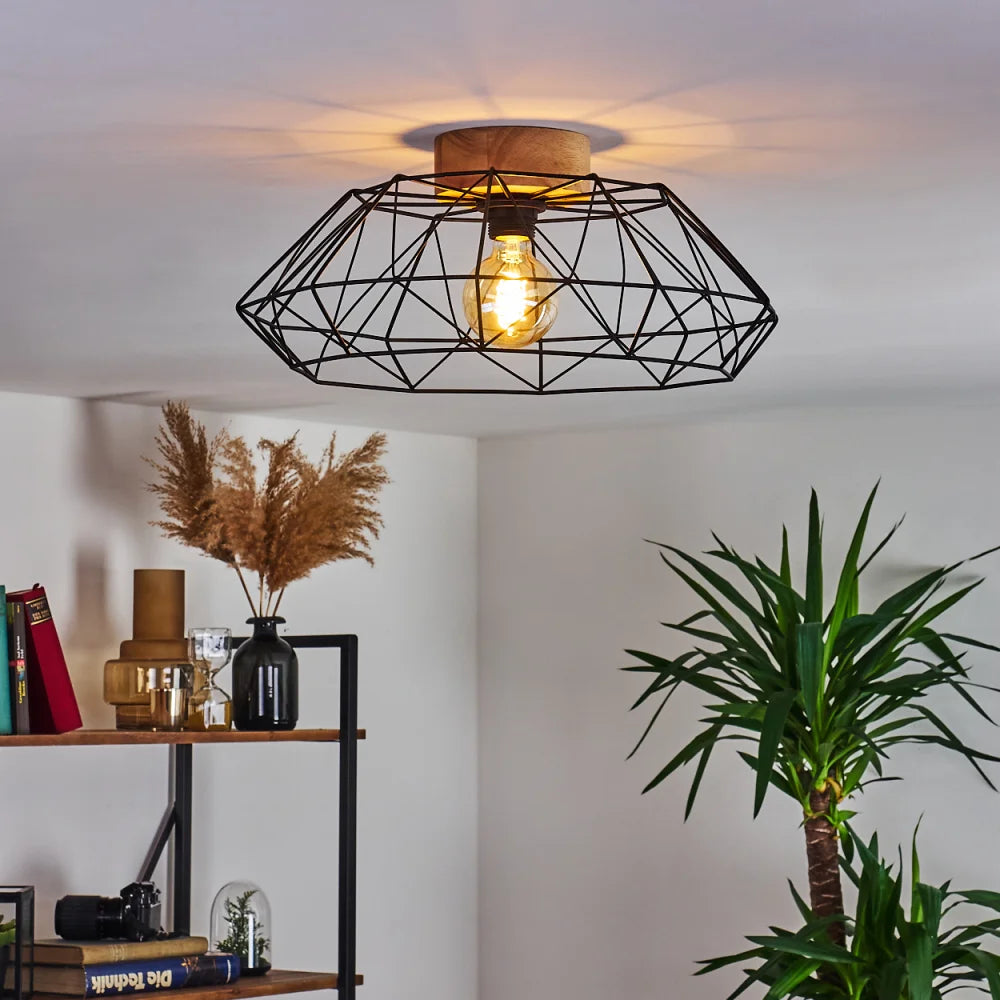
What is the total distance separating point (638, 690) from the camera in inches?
175

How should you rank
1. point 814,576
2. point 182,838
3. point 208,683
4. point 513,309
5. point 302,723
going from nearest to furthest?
point 513,309
point 208,683
point 814,576
point 182,838
point 302,723

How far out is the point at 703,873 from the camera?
431 cm

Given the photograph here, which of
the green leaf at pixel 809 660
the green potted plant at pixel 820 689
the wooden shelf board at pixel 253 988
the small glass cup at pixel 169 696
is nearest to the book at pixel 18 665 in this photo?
the small glass cup at pixel 169 696

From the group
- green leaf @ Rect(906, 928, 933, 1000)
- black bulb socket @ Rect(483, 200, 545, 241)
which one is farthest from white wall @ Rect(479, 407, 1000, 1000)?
black bulb socket @ Rect(483, 200, 545, 241)

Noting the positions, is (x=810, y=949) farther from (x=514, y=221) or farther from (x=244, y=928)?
(x=514, y=221)

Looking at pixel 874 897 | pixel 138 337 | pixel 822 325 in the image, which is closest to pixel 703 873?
pixel 874 897

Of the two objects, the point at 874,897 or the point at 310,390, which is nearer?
the point at 874,897

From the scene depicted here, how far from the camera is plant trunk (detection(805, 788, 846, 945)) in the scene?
342 cm

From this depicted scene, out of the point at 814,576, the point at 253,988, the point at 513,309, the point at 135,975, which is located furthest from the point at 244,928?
the point at 513,309

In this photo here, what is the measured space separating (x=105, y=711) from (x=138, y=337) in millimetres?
1183

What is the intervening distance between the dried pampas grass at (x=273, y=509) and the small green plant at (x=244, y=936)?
2.17 feet

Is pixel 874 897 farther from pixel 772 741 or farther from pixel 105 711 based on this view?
pixel 105 711

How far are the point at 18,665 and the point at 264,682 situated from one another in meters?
0.52

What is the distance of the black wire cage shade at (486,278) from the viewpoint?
4.72ft
